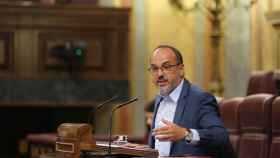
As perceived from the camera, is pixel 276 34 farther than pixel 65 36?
No

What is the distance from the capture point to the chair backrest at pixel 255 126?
364 cm

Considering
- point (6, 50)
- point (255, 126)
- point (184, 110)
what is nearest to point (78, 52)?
point (6, 50)

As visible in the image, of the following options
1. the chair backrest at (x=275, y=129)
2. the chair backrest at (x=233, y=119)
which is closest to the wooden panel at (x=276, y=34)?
the chair backrest at (x=233, y=119)

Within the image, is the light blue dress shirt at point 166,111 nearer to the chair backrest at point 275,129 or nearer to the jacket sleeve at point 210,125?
the jacket sleeve at point 210,125

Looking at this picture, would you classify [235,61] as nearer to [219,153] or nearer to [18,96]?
[18,96]

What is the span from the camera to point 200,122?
284cm

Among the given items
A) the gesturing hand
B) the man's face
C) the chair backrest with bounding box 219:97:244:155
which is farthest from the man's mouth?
the chair backrest with bounding box 219:97:244:155

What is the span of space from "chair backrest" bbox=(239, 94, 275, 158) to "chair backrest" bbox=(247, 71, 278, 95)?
37 cm

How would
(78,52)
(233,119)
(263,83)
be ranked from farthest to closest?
(78,52), (263,83), (233,119)

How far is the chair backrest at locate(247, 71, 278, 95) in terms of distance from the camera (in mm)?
4258

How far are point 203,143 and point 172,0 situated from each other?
529 cm

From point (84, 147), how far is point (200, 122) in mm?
537

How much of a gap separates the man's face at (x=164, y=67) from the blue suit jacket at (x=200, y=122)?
0.29 ft

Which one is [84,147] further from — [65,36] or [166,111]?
[65,36]
